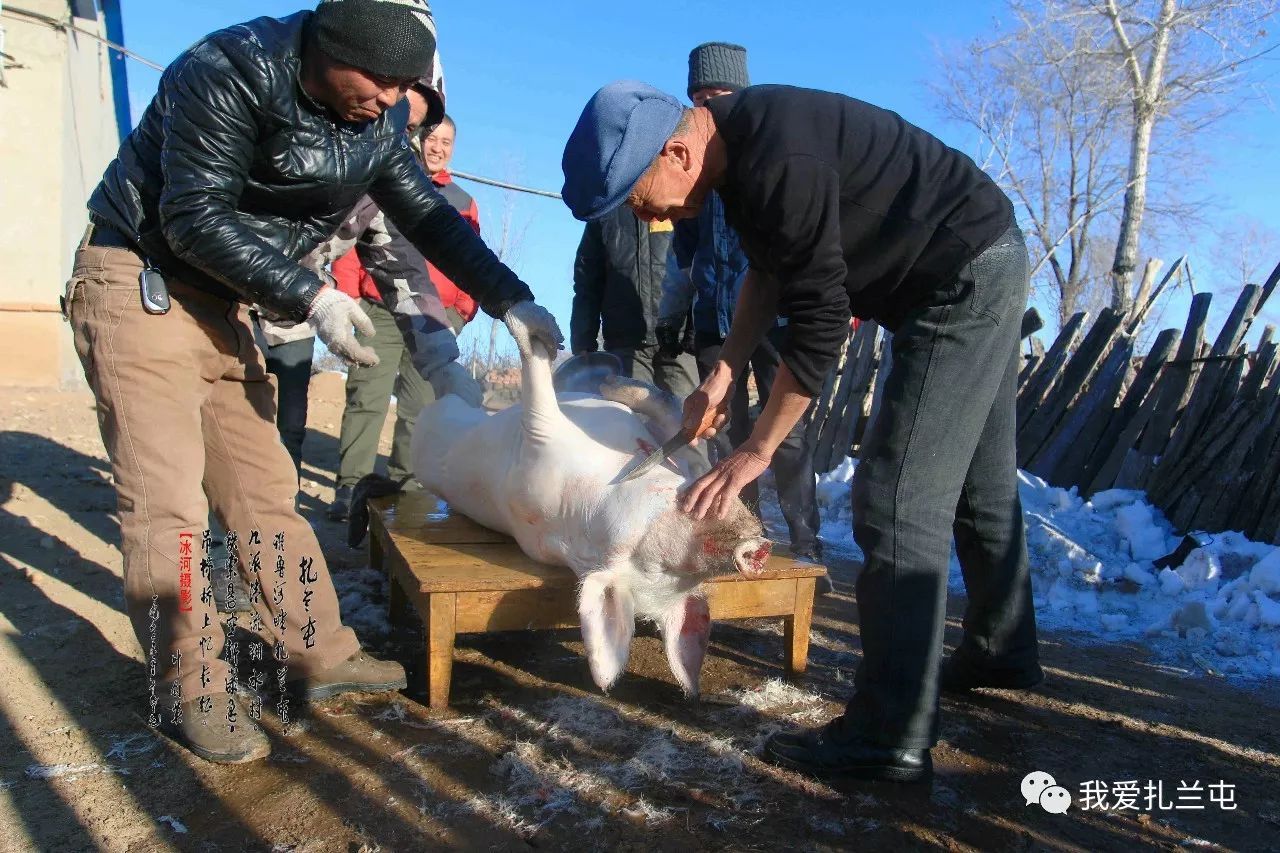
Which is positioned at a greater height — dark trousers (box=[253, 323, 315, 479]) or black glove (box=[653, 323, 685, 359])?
black glove (box=[653, 323, 685, 359])

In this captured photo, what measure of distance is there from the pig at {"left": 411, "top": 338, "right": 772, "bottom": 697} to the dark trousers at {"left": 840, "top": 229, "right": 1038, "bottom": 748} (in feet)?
0.99

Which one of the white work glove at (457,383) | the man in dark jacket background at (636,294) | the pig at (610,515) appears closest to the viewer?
the pig at (610,515)

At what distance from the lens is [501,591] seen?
2.47 meters

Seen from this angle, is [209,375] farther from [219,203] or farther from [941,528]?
[941,528]

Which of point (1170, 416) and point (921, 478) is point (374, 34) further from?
point (1170, 416)

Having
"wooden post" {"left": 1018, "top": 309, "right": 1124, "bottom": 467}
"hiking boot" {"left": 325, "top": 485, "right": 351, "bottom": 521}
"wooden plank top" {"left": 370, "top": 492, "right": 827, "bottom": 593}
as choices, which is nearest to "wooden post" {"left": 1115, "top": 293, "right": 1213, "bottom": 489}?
"wooden post" {"left": 1018, "top": 309, "right": 1124, "bottom": 467}

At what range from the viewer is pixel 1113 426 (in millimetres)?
5035

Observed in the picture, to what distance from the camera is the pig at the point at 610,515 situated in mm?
2316

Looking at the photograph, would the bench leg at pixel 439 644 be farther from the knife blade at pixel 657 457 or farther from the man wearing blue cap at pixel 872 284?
the man wearing blue cap at pixel 872 284

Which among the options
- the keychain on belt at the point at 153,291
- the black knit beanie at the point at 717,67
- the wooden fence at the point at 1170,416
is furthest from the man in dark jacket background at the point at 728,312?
the wooden fence at the point at 1170,416

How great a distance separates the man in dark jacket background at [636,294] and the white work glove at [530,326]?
1.65 meters

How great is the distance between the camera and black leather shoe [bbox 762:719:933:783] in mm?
2074

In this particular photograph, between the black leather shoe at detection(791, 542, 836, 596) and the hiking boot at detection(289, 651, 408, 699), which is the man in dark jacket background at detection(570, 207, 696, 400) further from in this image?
the hiking boot at detection(289, 651, 408, 699)

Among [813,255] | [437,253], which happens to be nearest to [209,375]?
[437,253]
